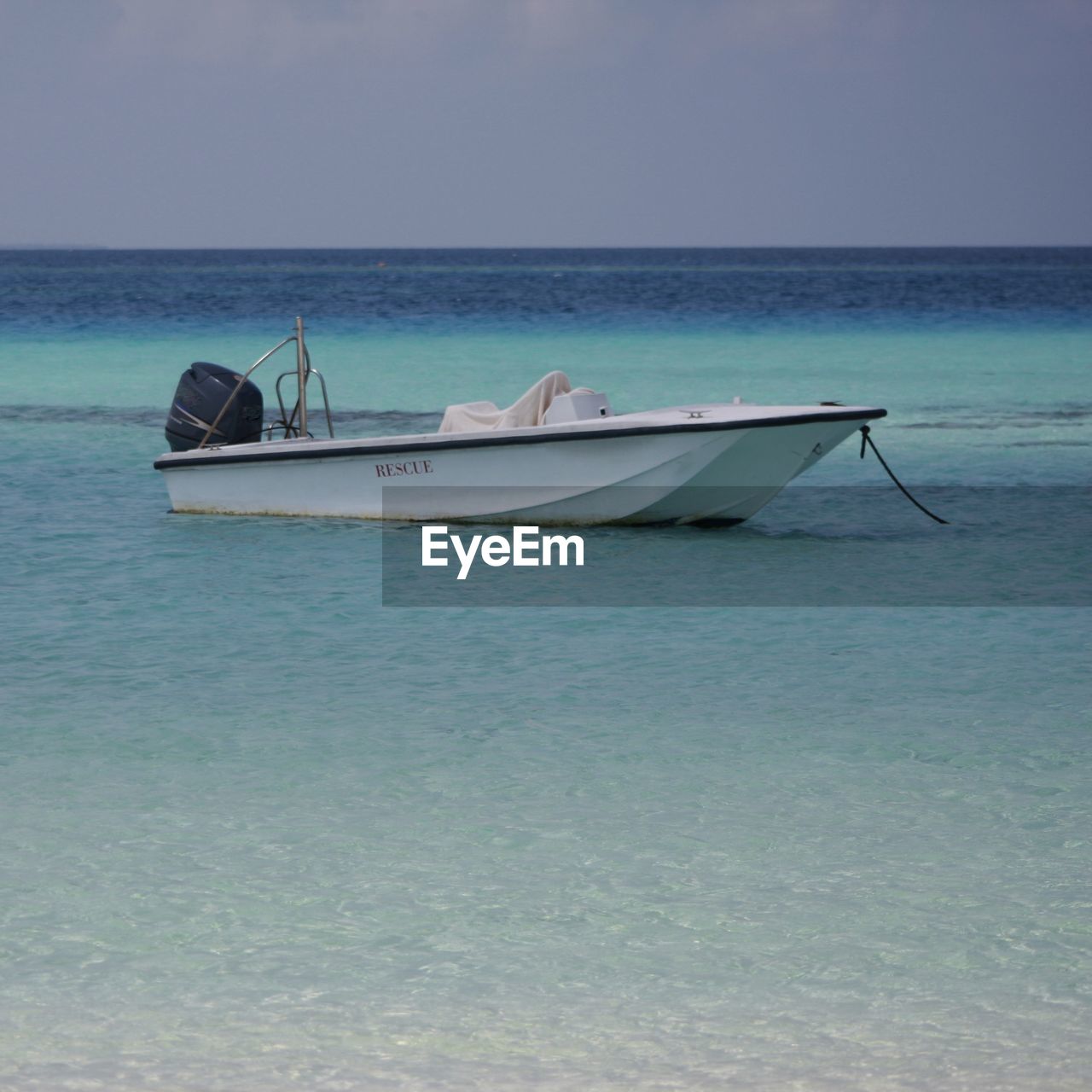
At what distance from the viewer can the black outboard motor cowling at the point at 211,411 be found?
37.5 feet

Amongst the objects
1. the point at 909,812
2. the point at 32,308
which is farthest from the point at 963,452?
the point at 32,308

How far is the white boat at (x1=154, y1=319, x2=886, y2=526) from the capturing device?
1011cm

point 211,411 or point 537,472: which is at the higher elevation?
point 211,411

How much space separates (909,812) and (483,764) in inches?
59.3

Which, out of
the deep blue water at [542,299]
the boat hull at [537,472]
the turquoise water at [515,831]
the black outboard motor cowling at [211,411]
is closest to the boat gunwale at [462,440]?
the boat hull at [537,472]

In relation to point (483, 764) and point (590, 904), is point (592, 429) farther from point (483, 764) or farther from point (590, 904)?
point (590, 904)

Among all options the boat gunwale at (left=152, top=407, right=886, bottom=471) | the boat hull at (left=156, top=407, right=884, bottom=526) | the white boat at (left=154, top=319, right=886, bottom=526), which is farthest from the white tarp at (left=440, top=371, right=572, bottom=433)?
the boat hull at (left=156, top=407, right=884, bottom=526)

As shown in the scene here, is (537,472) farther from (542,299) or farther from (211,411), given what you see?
(542,299)

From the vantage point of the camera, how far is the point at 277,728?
6328 mm

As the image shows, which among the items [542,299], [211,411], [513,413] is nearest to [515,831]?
[513,413]

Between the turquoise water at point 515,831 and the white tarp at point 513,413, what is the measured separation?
90cm

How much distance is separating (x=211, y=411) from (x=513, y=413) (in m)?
2.28

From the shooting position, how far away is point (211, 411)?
449 inches

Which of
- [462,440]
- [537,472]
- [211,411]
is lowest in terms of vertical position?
[537,472]
